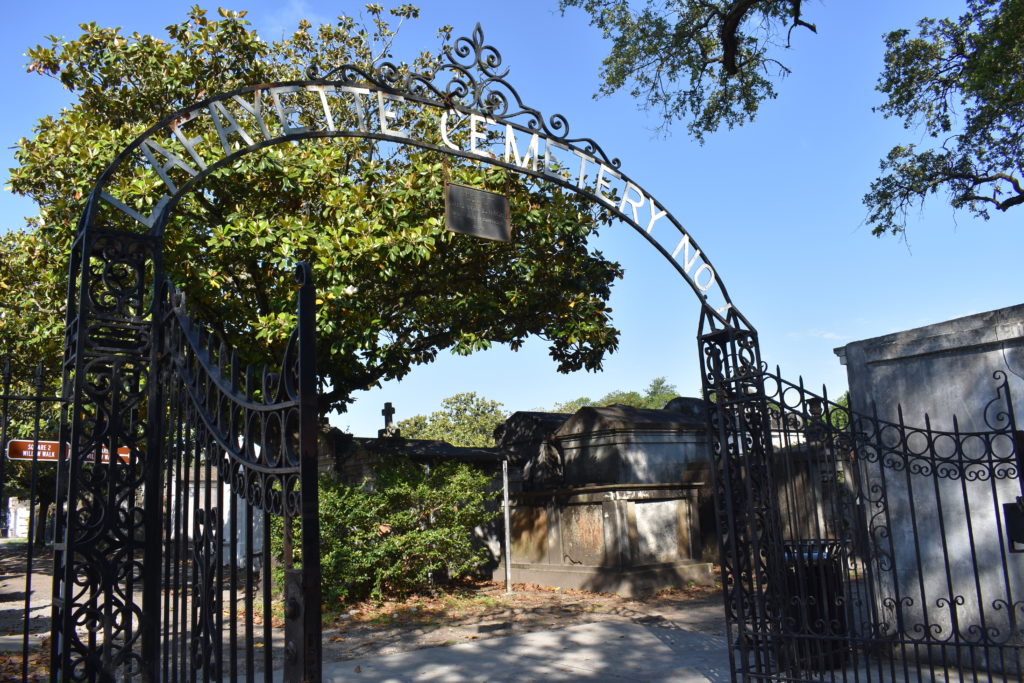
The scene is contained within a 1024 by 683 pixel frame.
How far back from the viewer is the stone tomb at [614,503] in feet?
48.9

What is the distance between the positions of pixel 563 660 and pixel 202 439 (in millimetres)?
6205

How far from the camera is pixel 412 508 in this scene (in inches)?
578

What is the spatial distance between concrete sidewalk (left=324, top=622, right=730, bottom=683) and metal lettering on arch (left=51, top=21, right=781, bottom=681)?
215cm

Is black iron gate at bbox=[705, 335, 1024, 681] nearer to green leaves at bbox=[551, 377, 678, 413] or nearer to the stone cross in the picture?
the stone cross

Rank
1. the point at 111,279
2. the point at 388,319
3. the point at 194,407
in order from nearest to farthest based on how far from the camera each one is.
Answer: the point at 194,407
the point at 111,279
the point at 388,319

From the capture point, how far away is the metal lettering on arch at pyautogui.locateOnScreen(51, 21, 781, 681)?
320 cm

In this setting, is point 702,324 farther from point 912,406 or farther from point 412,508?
point 412,508

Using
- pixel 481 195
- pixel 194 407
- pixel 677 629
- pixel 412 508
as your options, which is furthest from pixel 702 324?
pixel 412 508

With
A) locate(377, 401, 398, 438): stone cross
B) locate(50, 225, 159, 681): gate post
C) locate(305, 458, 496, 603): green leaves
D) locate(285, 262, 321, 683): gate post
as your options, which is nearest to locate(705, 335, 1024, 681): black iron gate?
locate(285, 262, 321, 683): gate post

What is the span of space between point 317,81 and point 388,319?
8638 mm

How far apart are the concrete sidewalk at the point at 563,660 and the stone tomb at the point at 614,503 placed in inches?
161

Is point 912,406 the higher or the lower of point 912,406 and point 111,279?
the lower

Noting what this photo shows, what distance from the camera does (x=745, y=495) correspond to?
673 cm

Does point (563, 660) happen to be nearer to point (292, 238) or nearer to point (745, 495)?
point (745, 495)
